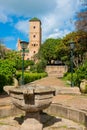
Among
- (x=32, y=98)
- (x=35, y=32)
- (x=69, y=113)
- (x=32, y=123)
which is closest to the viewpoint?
(x=32, y=98)

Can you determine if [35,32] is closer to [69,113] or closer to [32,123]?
[69,113]

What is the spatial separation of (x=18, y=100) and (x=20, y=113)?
2.38 meters

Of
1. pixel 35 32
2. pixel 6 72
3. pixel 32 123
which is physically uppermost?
pixel 35 32

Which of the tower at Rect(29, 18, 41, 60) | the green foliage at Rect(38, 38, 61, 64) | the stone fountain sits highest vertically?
the tower at Rect(29, 18, 41, 60)

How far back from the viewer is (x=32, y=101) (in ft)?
22.7

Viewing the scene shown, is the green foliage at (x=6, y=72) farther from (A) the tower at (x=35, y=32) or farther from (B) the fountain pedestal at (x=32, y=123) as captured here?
(A) the tower at (x=35, y=32)

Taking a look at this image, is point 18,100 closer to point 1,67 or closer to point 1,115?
point 1,115

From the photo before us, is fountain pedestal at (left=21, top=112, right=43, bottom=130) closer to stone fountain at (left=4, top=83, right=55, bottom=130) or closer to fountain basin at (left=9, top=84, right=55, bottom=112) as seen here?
stone fountain at (left=4, top=83, right=55, bottom=130)

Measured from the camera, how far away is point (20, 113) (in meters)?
9.38

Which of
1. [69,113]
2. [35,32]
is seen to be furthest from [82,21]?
[35,32]

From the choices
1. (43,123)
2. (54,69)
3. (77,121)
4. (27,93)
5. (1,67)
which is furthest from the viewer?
(54,69)

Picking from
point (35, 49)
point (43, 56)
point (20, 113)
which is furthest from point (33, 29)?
point (20, 113)

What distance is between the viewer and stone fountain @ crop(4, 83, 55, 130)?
6.87 metres

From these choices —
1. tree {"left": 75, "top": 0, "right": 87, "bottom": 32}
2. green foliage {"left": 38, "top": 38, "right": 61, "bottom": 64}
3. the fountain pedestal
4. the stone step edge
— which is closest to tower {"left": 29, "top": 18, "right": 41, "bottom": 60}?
green foliage {"left": 38, "top": 38, "right": 61, "bottom": 64}
